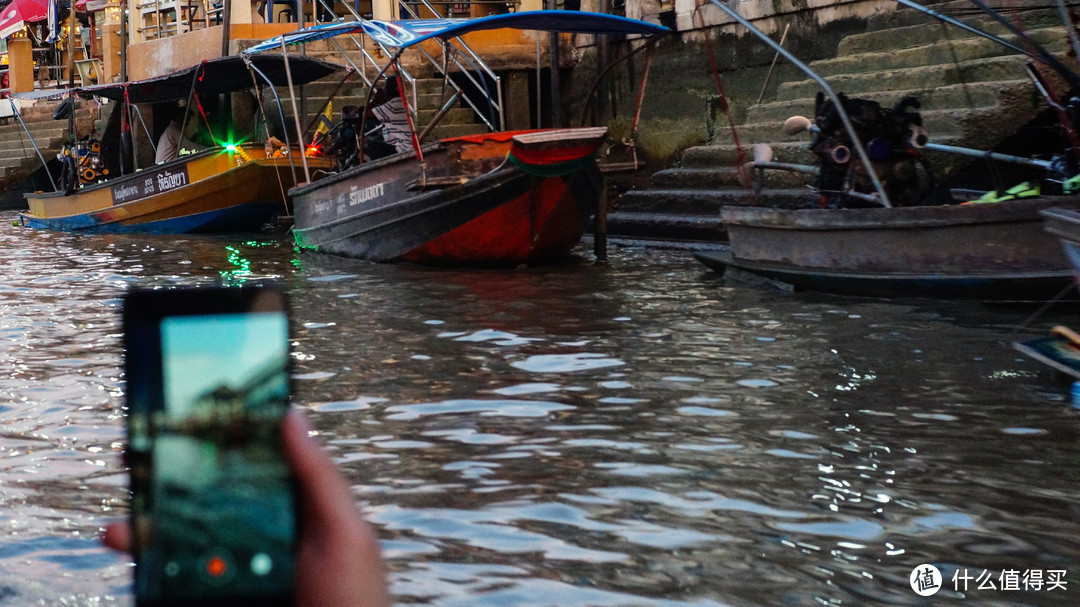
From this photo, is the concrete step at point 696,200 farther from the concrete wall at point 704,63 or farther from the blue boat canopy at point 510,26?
the blue boat canopy at point 510,26

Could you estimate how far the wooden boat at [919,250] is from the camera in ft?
25.6

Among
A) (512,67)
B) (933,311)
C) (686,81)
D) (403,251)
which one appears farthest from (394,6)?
(933,311)

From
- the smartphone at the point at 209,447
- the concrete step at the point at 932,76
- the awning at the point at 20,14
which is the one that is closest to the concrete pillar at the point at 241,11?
the awning at the point at 20,14

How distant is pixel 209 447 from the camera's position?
0.96 meters

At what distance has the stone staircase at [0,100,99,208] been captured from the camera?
2836cm

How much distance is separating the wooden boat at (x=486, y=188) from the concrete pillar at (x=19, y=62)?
22569 mm

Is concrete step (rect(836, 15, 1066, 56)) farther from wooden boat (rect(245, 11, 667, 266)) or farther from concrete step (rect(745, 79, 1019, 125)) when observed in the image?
wooden boat (rect(245, 11, 667, 266))

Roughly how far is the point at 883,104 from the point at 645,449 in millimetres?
7993

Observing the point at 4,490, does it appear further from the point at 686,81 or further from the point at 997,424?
the point at 686,81

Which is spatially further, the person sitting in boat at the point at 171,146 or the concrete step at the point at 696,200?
the person sitting in boat at the point at 171,146

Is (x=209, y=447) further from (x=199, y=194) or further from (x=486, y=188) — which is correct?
(x=199, y=194)

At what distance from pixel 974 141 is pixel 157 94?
12.0 m

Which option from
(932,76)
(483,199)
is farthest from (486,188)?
(932,76)

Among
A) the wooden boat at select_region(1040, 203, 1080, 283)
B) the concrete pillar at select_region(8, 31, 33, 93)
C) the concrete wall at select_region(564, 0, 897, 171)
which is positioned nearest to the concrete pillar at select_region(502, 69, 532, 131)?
the concrete wall at select_region(564, 0, 897, 171)
